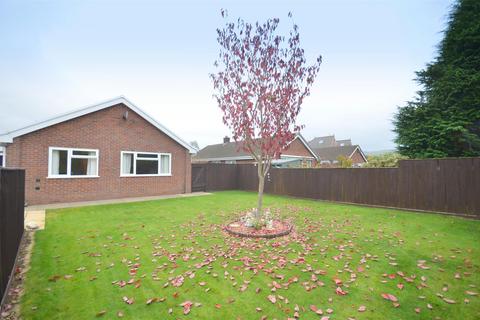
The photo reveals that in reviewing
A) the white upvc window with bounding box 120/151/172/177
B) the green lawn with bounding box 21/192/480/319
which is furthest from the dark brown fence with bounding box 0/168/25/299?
the white upvc window with bounding box 120/151/172/177

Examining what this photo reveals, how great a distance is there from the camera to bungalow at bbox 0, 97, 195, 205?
1009 centimetres

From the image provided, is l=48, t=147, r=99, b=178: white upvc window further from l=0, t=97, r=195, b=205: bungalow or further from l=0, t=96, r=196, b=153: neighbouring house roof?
l=0, t=96, r=196, b=153: neighbouring house roof

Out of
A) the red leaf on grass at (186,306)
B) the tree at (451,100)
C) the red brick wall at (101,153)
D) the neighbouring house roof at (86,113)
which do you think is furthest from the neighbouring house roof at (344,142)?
the red leaf on grass at (186,306)

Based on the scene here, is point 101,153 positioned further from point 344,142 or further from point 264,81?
point 344,142

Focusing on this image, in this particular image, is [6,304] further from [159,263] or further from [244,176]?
[244,176]

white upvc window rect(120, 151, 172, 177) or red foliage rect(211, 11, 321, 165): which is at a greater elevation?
red foliage rect(211, 11, 321, 165)

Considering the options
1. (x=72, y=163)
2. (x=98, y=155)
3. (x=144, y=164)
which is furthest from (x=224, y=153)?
(x=72, y=163)

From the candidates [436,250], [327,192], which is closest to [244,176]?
[327,192]

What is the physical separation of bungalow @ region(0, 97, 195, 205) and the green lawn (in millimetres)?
4388

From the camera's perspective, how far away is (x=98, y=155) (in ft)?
38.4

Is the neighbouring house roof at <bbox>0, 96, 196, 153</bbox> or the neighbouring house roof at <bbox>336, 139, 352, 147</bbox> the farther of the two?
the neighbouring house roof at <bbox>336, 139, 352, 147</bbox>

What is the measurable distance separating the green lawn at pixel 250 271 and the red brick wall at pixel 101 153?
169 inches

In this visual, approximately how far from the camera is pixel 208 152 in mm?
32531

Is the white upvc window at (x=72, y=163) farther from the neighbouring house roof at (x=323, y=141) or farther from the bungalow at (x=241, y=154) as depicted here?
the neighbouring house roof at (x=323, y=141)
